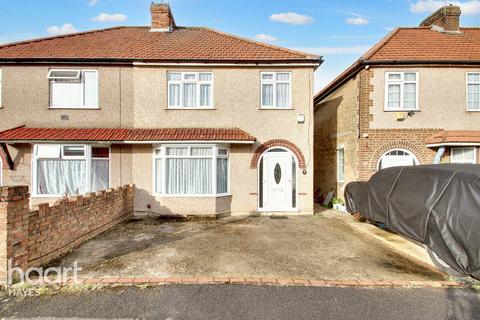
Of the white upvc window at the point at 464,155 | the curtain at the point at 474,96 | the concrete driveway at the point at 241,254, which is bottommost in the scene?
the concrete driveway at the point at 241,254

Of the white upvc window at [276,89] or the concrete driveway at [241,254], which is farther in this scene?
the white upvc window at [276,89]

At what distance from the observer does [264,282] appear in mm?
4441

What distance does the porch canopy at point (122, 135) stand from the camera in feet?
29.7

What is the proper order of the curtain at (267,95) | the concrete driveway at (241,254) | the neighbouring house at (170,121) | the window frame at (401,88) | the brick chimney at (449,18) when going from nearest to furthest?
1. the concrete driveway at (241,254)
2. the neighbouring house at (170,121)
3. the window frame at (401,88)
4. the curtain at (267,95)
5. the brick chimney at (449,18)

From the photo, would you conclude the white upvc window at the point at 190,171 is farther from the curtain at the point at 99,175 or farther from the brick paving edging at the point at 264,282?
the brick paving edging at the point at 264,282

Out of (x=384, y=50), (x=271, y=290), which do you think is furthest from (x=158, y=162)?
(x=384, y=50)

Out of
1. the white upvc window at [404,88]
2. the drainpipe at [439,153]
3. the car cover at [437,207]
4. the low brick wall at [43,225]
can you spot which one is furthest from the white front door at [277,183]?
the low brick wall at [43,225]

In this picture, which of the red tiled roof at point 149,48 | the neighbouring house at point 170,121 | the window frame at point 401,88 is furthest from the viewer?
the window frame at point 401,88

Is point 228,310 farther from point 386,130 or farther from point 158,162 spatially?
point 386,130

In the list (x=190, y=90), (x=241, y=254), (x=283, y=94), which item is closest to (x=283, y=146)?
(x=283, y=94)

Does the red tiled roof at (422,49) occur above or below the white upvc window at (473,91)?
above

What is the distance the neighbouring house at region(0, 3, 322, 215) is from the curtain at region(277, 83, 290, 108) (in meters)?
0.04

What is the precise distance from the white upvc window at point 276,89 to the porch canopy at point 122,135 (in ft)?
5.49

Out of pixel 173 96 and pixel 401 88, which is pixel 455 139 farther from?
pixel 173 96
